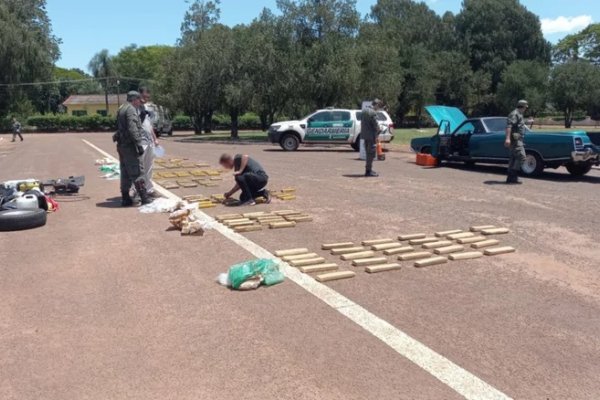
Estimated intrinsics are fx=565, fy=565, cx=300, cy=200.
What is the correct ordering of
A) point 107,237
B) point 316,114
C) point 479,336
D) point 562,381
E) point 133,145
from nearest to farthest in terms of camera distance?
point 562,381 → point 479,336 → point 107,237 → point 133,145 → point 316,114

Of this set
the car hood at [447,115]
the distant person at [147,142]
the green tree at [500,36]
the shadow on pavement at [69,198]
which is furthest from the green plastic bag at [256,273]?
the green tree at [500,36]

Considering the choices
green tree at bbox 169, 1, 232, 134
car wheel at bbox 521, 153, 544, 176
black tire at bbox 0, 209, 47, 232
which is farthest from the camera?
green tree at bbox 169, 1, 232, 134

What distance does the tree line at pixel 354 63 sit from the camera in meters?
33.8

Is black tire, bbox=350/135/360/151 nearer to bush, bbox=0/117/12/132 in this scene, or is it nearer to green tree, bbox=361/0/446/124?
green tree, bbox=361/0/446/124

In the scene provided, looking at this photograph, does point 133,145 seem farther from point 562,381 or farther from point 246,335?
point 562,381

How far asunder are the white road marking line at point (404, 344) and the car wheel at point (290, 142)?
63.8 ft

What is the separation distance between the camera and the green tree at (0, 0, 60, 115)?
56169 mm

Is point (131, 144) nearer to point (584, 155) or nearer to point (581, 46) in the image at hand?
point (584, 155)

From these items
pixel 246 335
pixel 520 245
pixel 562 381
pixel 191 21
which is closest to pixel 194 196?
pixel 520 245

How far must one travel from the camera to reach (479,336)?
4.26 meters

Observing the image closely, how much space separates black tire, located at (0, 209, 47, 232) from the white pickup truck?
17.4 meters

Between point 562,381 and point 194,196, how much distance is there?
8.49 meters

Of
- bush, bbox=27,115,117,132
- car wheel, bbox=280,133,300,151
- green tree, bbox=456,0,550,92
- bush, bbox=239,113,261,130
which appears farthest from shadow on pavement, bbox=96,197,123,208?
green tree, bbox=456,0,550,92

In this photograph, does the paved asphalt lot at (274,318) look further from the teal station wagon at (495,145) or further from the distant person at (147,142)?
the teal station wagon at (495,145)
